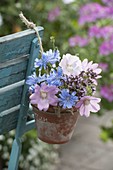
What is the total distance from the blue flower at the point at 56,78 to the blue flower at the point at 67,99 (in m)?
0.04

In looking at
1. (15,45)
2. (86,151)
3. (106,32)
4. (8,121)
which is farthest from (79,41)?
(15,45)

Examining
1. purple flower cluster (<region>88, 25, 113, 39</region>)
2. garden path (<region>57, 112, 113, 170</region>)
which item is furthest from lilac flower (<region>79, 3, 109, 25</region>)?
garden path (<region>57, 112, 113, 170</region>)

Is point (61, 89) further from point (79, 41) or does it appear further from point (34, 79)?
point (79, 41)

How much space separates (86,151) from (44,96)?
2.38m

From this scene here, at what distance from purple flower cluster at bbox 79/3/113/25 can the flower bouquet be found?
1916 mm

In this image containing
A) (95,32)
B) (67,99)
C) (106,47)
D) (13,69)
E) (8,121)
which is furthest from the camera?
(95,32)

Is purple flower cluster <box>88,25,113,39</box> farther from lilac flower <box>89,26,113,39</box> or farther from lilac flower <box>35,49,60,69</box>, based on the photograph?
lilac flower <box>35,49,60,69</box>

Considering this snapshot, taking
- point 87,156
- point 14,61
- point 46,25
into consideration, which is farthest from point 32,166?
point 14,61

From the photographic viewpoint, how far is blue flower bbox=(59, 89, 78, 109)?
1.78m

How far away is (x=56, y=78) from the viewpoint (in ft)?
5.89

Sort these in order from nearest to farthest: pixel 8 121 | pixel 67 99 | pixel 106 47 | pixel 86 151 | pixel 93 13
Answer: pixel 67 99, pixel 8 121, pixel 106 47, pixel 93 13, pixel 86 151

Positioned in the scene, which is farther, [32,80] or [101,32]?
[101,32]

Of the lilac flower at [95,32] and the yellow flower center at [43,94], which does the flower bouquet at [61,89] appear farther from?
the lilac flower at [95,32]

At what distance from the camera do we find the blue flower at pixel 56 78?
1.79 m
